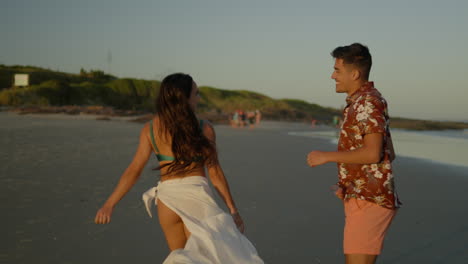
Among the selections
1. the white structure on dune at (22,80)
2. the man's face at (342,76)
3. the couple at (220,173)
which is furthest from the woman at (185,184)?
the white structure on dune at (22,80)

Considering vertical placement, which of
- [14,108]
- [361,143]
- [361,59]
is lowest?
[14,108]

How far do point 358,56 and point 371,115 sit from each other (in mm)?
432

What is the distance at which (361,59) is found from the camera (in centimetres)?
254

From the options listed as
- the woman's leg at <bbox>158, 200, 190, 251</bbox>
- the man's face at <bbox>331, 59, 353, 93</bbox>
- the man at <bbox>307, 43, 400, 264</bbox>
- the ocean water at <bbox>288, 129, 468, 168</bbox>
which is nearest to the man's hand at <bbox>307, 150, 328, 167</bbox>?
the man at <bbox>307, 43, 400, 264</bbox>

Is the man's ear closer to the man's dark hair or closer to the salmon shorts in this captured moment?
the man's dark hair

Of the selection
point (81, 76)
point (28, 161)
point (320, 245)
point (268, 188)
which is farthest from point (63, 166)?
point (81, 76)

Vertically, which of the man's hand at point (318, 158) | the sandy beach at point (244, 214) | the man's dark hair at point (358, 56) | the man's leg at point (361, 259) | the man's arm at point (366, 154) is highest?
the man's dark hair at point (358, 56)

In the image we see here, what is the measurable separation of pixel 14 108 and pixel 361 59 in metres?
30.5

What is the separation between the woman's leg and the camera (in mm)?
2635

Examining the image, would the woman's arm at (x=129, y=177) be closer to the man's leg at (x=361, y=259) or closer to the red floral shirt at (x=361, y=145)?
the red floral shirt at (x=361, y=145)

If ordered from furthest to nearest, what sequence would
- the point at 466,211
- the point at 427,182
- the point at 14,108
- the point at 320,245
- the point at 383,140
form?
the point at 14,108
the point at 427,182
the point at 466,211
the point at 320,245
the point at 383,140

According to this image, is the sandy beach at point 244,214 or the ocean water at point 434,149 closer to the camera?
the sandy beach at point 244,214

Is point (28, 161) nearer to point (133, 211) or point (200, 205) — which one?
point (133, 211)

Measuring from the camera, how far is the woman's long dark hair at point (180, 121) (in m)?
2.63
